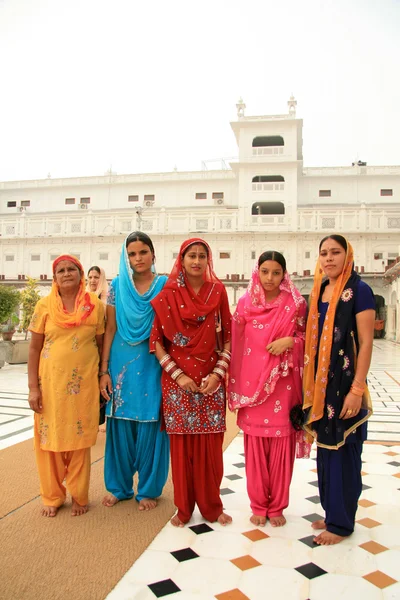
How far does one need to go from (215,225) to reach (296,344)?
75.3ft

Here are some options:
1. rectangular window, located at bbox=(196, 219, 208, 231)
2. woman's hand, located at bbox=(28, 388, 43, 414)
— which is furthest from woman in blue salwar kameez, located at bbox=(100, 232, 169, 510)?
rectangular window, located at bbox=(196, 219, 208, 231)

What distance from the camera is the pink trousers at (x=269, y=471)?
2359 mm

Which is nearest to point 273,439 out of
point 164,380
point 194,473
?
point 194,473

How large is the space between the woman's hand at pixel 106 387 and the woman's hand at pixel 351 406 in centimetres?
119

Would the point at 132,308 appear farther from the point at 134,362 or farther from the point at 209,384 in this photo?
the point at 209,384

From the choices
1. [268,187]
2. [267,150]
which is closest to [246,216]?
[268,187]

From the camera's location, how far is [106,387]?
2527 mm

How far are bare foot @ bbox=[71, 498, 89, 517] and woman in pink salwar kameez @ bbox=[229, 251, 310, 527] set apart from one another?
34.0 inches

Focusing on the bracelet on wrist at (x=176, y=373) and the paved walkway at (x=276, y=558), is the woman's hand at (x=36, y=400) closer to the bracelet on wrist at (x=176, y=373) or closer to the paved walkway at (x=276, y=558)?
the bracelet on wrist at (x=176, y=373)

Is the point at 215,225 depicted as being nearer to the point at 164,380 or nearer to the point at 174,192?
the point at 174,192

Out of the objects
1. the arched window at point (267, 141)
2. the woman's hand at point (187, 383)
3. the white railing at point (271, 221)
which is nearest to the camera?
the woman's hand at point (187, 383)

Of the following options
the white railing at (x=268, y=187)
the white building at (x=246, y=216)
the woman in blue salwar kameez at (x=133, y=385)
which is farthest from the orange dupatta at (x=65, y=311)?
the white railing at (x=268, y=187)

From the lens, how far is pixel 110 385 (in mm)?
2535

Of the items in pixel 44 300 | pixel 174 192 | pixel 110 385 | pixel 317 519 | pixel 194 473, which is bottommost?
pixel 317 519
